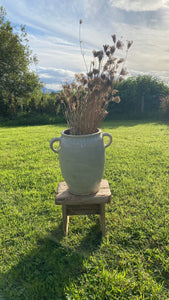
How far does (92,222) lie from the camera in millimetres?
2379

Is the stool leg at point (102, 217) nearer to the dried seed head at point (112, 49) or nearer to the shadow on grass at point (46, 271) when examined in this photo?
the shadow on grass at point (46, 271)

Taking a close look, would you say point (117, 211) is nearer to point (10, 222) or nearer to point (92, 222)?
point (92, 222)

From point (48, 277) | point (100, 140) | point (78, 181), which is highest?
point (100, 140)

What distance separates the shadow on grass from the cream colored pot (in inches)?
23.4

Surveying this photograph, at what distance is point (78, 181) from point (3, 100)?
1011 centimetres

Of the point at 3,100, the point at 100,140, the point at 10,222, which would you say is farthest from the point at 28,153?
the point at 3,100

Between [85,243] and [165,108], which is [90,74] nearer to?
[85,243]

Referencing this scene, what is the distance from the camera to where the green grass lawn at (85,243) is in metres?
1.61

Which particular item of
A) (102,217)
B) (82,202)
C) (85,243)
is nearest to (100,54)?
(82,202)

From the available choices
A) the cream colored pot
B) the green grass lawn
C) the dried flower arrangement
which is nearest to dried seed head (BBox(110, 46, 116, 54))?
the dried flower arrangement

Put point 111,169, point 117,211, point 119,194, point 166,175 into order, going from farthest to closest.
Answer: point 111,169, point 166,175, point 119,194, point 117,211

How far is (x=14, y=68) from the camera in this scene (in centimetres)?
1284

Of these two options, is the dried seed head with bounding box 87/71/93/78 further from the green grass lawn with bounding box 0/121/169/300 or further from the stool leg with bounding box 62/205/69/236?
the green grass lawn with bounding box 0/121/169/300

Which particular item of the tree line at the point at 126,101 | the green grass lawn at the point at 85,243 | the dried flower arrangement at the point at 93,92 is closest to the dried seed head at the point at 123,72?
the dried flower arrangement at the point at 93,92
